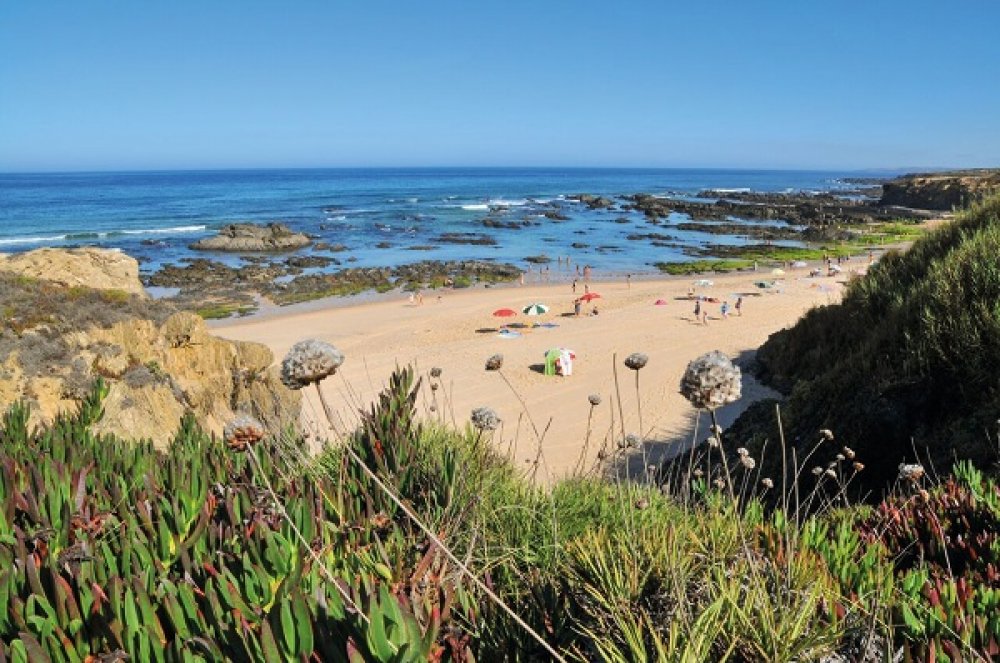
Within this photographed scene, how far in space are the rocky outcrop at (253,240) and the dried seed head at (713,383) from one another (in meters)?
42.9

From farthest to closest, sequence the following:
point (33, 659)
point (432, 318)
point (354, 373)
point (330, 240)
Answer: point (330, 240) → point (432, 318) → point (354, 373) → point (33, 659)

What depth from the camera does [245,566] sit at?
6.52ft

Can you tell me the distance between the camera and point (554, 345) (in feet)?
64.5

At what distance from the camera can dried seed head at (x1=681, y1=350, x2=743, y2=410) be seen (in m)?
3.22

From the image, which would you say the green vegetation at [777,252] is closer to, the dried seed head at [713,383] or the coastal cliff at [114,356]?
the coastal cliff at [114,356]

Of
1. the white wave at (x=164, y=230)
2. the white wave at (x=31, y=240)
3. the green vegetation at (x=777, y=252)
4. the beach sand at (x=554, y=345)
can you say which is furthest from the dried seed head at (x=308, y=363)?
the white wave at (x=164, y=230)

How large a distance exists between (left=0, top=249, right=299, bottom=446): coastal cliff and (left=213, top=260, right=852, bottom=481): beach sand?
1.49m

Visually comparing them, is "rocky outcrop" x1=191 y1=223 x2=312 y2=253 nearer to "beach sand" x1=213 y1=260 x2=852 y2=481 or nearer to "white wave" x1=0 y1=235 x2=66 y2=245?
"white wave" x1=0 y1=235 x2=66 y2=245

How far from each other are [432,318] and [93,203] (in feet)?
219

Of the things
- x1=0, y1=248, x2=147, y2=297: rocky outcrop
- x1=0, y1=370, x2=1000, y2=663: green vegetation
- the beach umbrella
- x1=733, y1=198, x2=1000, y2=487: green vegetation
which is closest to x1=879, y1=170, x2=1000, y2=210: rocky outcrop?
the beach umbrella

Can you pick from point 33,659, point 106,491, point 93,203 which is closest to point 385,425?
→ point 106,491

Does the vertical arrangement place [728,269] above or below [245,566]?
below

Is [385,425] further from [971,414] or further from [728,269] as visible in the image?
[728,269]

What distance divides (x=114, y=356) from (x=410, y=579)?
20.5 feet
